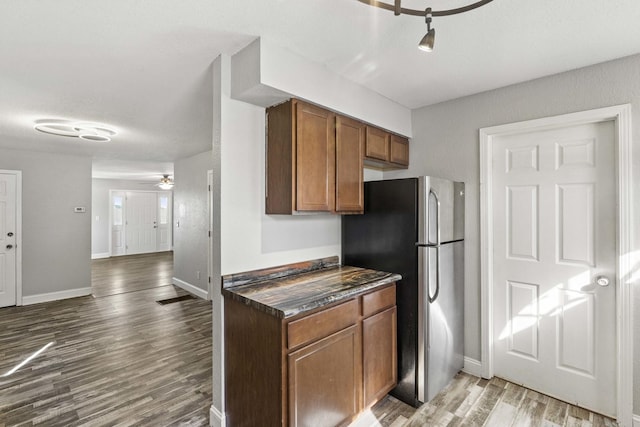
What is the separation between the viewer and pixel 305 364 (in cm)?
169

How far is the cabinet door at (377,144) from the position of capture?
2.64 meters

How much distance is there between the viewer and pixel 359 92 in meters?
2.48

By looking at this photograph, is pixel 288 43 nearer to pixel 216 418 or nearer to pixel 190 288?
pixel 216 418

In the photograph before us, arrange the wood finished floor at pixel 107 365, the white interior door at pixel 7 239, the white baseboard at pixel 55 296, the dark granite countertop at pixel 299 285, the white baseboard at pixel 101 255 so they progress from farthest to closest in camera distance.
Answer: the white baseboard at pixel 101 255 → the white baseboard at pixel 55 296 → the white interior door at pixel 7 239 → the wood finished floor at pixel 107 365 → the dark granite countertop at pixel 299 285

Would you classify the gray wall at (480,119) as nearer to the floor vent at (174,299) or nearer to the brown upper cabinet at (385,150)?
the brown upper cabinet at (385,150)

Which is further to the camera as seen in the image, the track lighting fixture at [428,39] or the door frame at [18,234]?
the door frame at [18,234]

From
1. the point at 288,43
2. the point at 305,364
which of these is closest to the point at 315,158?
the point at 288,43

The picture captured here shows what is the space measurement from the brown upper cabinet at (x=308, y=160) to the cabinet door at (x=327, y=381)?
0.86m

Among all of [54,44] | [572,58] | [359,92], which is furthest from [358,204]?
[54,44]

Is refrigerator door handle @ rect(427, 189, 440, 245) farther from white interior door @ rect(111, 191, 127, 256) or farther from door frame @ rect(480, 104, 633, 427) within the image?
white interior door @ rect(111, 191, 127, 256)

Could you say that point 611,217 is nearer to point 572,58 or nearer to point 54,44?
point 572,58

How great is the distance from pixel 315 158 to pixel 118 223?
31.3 feet

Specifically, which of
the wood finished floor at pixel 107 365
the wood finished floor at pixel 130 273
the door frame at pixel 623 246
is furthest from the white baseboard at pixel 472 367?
the wood finished floor at pixel 130 273

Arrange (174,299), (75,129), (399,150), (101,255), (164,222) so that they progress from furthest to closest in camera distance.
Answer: (164,222) < (101,255) < (174,299) < (75,129) < (399,150)
